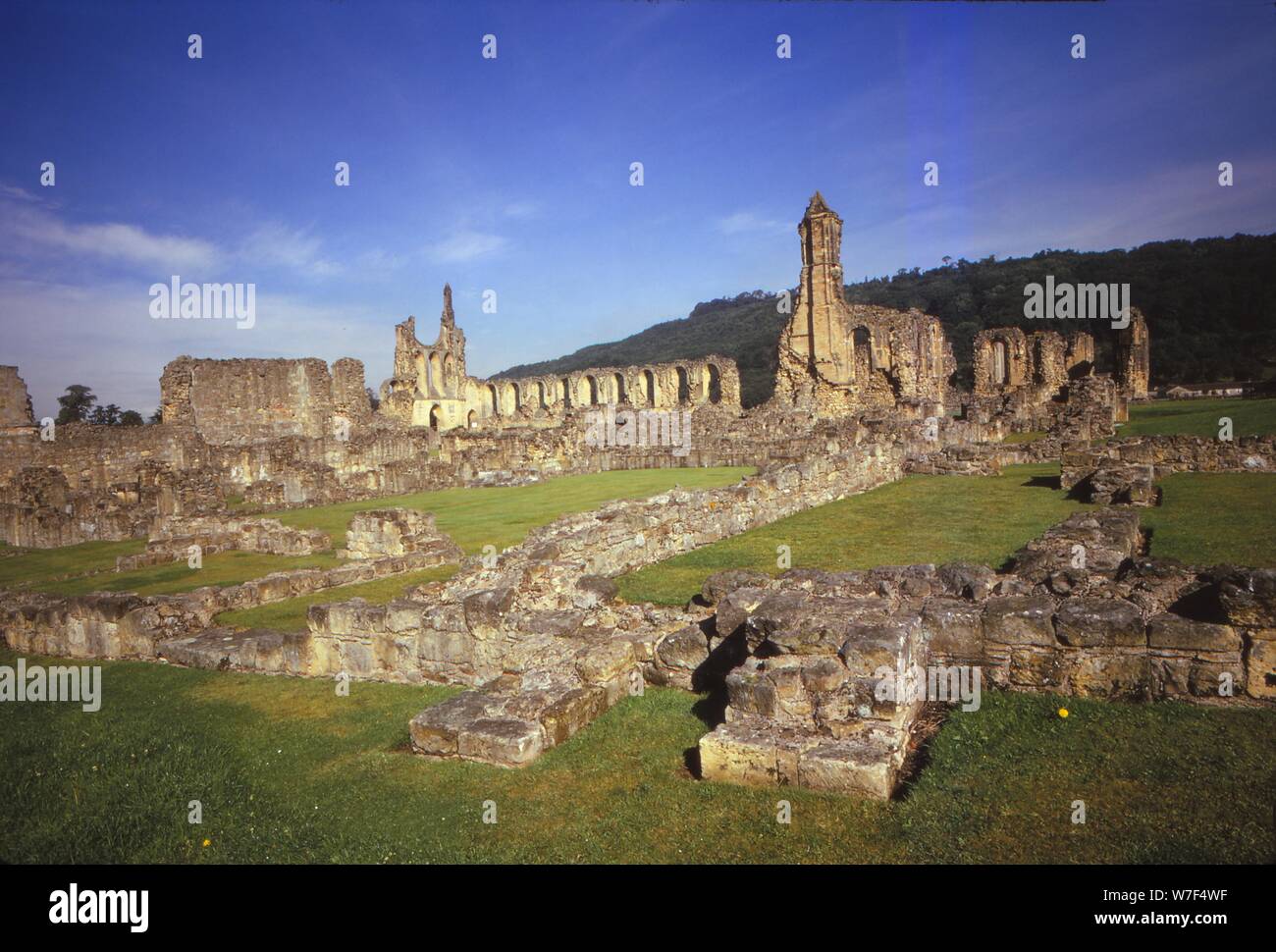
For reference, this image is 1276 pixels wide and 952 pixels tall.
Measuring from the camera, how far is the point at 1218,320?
6278 centimetres

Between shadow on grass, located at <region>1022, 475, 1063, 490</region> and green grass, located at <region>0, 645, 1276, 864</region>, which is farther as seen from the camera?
shadow on grass, located at <region>1022, 475, 1063, 490</region>

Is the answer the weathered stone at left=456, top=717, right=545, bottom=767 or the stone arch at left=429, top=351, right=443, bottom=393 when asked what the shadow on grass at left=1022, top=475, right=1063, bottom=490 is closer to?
the weathered stone at left=456, top=717, right=545, bottom=767

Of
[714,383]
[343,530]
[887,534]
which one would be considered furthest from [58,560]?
[714,383]

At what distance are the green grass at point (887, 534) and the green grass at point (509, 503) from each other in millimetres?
4755

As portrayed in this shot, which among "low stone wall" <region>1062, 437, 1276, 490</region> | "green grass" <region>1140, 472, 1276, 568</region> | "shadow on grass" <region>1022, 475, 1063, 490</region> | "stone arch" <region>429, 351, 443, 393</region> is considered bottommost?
"green grass" <region>1140, 472, 1276, 568</region>

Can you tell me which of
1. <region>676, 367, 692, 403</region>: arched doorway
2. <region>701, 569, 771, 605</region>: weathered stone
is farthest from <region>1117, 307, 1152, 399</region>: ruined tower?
<region>701, 569, 771, 605</region>: weathered stone

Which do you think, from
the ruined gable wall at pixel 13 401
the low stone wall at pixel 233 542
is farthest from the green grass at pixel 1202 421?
the ruined gable wall at pixel 13 401

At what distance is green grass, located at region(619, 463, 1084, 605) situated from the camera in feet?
33.5

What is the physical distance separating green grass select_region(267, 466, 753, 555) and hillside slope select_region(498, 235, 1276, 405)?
50.1 metres

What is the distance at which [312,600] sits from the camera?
469 inches

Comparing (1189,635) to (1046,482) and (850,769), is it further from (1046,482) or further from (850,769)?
(1046,482)

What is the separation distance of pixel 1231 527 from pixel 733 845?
33.1 ft

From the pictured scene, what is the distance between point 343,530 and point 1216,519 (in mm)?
18055

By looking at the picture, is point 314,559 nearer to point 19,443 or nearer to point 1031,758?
point 1031,758
